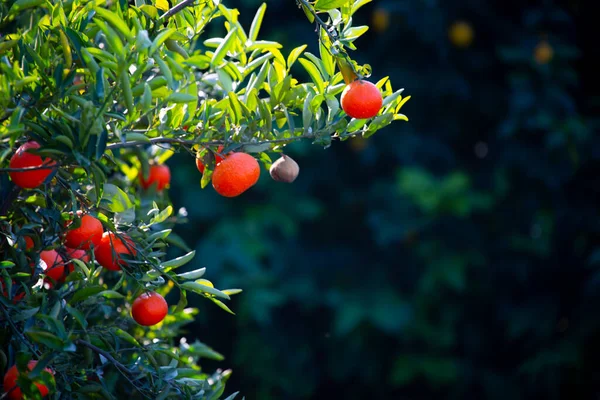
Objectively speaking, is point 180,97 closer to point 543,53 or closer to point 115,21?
point 115,21

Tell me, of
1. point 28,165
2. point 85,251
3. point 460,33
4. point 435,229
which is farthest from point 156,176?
point 460,33

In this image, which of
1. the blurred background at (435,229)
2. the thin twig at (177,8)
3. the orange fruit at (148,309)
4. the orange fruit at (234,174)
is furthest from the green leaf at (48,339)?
the blurred background at (435,229)

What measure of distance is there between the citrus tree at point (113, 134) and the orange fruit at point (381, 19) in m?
1.98

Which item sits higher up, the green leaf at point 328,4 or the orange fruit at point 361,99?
the green leaf at point 328,4

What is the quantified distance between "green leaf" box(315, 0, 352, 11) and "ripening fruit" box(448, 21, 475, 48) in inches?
82.6

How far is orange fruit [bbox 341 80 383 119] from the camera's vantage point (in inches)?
29.4

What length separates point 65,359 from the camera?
799 mm

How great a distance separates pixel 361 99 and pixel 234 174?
0.17 metres

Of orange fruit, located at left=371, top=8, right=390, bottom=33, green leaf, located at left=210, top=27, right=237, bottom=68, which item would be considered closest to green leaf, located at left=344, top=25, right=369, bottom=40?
green leaf, located at left=210, top=27, right=237, bottom=68

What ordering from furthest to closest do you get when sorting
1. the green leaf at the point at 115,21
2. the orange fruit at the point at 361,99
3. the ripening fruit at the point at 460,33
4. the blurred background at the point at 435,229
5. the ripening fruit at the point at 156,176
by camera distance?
the ripening fruit at the point at 460,33 < the blurred background at the point at 435,229 < the ripening fruit at the point at 156,176 < the orange fruit at the point at 361,99 < the green leaf at the point at 115,21

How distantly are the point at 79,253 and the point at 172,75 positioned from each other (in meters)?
0.31

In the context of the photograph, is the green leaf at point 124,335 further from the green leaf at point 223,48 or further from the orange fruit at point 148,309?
the green leaf at point 223,48

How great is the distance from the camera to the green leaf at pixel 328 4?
0.75m

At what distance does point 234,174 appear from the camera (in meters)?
0.76
